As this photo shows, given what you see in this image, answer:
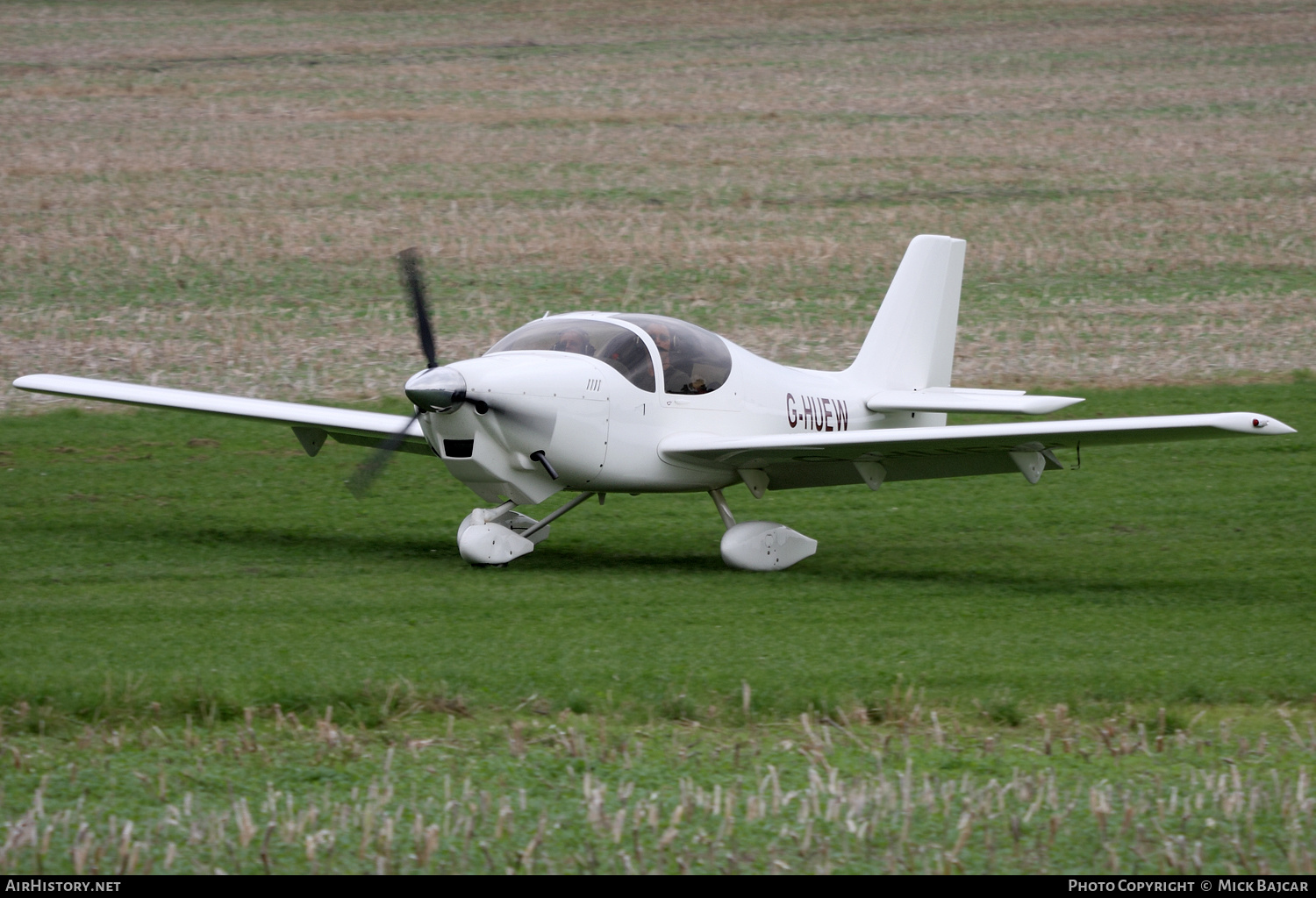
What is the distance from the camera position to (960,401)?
13.2 metres

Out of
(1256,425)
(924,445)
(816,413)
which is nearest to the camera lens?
(1256,425)

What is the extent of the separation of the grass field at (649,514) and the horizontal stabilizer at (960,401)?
1.17 m

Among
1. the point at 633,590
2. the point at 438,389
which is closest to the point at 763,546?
the point at 633,590

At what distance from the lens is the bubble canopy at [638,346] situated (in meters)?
11.9

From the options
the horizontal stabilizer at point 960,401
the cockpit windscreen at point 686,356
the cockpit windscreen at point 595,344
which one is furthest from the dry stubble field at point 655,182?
the cockpit windscreen at point 686,356

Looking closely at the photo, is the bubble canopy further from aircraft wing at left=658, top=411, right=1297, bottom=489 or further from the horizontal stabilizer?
the horizontal stabilizer

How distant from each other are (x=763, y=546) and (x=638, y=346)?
189 centimetres

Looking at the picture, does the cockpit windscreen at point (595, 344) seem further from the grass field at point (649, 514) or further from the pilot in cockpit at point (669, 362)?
the grass field at point (649, 514)

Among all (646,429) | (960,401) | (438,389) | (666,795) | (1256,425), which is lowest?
(666,795)

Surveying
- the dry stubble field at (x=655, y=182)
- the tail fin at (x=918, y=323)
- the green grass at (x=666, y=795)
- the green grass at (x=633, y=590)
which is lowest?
the green grass at (x=666, y=795)

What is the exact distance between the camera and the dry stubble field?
874 inches

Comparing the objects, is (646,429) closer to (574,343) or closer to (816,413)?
(574,343)

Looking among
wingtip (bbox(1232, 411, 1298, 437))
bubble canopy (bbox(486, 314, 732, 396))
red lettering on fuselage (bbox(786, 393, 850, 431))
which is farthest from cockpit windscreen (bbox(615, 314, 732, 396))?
wingtip (bbox(1232, 411, 1298, 437))

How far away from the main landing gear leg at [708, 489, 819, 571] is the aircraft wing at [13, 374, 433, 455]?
274cm
